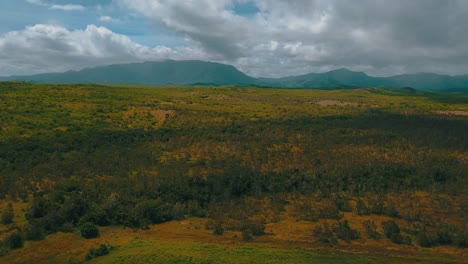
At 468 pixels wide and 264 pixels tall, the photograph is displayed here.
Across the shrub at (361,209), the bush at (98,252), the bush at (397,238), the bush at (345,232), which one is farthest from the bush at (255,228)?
the bush at (98,252)

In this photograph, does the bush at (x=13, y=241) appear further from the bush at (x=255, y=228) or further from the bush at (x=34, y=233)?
the bush at (x=255, y=228)

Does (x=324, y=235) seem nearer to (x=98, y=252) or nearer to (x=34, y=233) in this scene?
(x=98, y=252)

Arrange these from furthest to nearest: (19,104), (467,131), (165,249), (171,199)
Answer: (19,104) < (467,131) < (171,199) < (165,249)

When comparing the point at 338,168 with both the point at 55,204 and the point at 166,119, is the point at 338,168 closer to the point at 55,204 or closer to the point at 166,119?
the point at 55,204

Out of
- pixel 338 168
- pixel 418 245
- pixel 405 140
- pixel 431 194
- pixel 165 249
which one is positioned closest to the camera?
pixel 165 249

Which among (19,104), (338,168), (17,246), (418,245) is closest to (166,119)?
(19,104)

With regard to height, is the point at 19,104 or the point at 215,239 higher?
the point at 19,104

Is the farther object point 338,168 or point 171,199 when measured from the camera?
point 338,168
